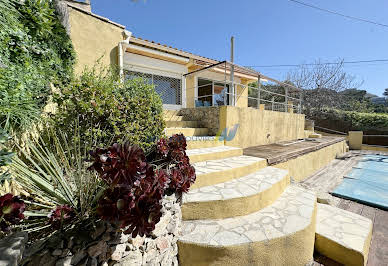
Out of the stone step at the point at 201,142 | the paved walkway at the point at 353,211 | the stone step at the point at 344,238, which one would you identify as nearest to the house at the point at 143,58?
the stone step at the point at 201,142

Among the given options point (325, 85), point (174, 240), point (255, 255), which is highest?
point (325, 85)

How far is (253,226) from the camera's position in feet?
8.07

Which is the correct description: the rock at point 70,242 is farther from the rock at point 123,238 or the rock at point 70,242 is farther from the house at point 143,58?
the house at point 143,58

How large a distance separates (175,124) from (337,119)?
728 inches

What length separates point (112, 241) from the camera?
1.69 meters

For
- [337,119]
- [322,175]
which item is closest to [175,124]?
[322,175]

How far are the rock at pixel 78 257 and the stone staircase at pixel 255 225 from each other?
1.16 meters

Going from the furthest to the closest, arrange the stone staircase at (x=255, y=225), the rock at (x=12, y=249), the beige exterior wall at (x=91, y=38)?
1. the beige exterior wall at (x=91, y=38)
2. the stone staircase at (x=255, y=225)
3. the rock at (x=12, y=249)

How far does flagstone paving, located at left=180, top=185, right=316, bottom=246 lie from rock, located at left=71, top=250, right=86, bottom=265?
1.17 metres

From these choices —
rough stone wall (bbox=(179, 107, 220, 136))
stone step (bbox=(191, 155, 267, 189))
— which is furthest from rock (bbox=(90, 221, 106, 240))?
rough stone wall (bbox=(179, 107, 220, 136))

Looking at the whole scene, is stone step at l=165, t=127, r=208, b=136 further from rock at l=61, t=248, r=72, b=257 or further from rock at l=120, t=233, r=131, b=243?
rock at l=61, t=248, r=72, b=257

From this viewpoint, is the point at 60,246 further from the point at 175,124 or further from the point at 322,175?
the point at 322,175

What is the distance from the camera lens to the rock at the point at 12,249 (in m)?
1.07

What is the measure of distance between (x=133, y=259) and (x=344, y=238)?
3423mm
